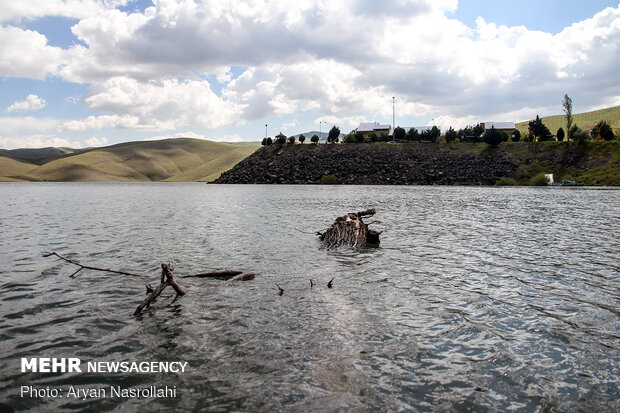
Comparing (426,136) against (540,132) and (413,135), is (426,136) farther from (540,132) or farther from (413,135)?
(540,132)

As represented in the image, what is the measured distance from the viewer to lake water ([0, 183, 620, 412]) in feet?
24.8

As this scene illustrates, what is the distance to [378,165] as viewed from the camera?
15325cm

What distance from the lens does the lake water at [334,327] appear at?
7.57 metres

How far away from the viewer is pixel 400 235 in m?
29.3

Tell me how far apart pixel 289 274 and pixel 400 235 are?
14118 mm

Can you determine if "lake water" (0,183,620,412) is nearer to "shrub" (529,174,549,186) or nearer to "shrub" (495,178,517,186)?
"shrub" (529,174,549,186)

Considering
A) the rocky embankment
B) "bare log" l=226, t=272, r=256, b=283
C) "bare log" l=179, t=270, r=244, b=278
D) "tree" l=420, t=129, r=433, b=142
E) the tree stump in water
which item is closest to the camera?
"bare log" l=226, t=272, r=256, b=283

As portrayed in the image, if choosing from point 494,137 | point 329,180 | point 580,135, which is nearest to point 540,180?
point 580,135

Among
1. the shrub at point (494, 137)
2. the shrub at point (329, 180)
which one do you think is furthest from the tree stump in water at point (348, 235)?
the shrub at point (494, 137)

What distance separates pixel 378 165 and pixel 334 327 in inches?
5745

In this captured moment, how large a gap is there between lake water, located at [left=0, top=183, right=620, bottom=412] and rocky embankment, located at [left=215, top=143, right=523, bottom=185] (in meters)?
122

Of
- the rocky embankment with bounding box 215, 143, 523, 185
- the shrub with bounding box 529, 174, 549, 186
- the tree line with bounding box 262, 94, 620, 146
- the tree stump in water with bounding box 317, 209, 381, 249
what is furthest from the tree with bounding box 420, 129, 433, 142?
the tree stump in water with bounding box 317, 209, 381, 249

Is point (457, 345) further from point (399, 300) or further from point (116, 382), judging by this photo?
point (116, 382)

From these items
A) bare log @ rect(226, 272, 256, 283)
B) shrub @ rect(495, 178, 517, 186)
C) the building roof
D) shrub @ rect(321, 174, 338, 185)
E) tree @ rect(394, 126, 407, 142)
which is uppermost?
the building roof
